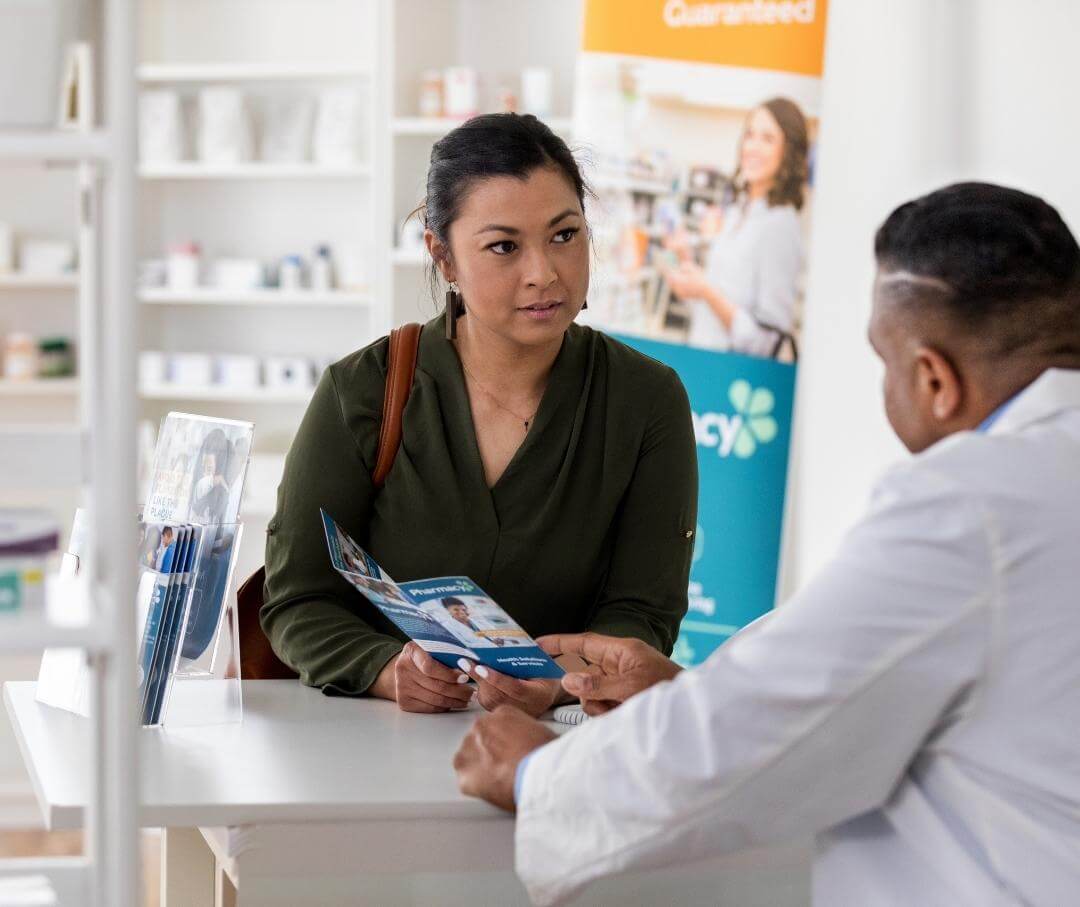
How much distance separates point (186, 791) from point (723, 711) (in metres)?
0.55

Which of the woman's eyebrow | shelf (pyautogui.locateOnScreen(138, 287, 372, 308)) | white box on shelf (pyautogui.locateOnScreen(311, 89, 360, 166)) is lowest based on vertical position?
shelf (pyautogui.locateOnScreen(138, 287, 372, 308))

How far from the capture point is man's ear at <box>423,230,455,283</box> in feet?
6.97

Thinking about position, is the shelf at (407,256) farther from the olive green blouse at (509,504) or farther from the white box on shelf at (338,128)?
the olive green blouse at (509,504)

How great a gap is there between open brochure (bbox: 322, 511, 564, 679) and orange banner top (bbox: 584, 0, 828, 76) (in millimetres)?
2660

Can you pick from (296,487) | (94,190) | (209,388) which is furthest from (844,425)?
(94,190)

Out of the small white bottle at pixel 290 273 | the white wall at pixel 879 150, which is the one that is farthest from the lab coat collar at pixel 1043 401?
the small white bottle at pixel 290 273

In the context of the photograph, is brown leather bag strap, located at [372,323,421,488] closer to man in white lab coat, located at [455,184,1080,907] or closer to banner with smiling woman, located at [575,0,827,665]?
man in white lab coat, located at [455,184,1080,907]

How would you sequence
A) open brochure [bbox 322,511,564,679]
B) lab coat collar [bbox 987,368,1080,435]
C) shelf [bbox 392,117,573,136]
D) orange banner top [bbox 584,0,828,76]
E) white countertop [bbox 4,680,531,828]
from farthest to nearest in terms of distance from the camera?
1. shelf [bbox 392,117,573,136]
2. orange banner top [bbox 584,0,828,76]
3. open brochure [bbox 322,511,564,679]
4. white countertop [bbox 4,680,531,828]
5. lab coat collar [bbox 987,368,1080,435]

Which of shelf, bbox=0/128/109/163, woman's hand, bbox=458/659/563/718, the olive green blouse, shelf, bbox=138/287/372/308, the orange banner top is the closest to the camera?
shelf, bbox=0/128/109/163

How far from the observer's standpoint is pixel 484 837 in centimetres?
138

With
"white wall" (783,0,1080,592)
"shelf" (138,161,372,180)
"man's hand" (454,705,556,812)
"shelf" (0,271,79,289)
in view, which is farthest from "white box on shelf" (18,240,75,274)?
"man's hand" (454,705,556,812)

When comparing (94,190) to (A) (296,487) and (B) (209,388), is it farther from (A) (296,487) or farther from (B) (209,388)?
(B) (209,388)

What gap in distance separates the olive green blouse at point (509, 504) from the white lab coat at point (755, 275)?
1971 mm

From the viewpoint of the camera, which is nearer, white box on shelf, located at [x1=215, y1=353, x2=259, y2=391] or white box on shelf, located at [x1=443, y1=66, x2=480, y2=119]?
white box on shelf, located at [x1=443, y1=66, x2=480, y2=119]
